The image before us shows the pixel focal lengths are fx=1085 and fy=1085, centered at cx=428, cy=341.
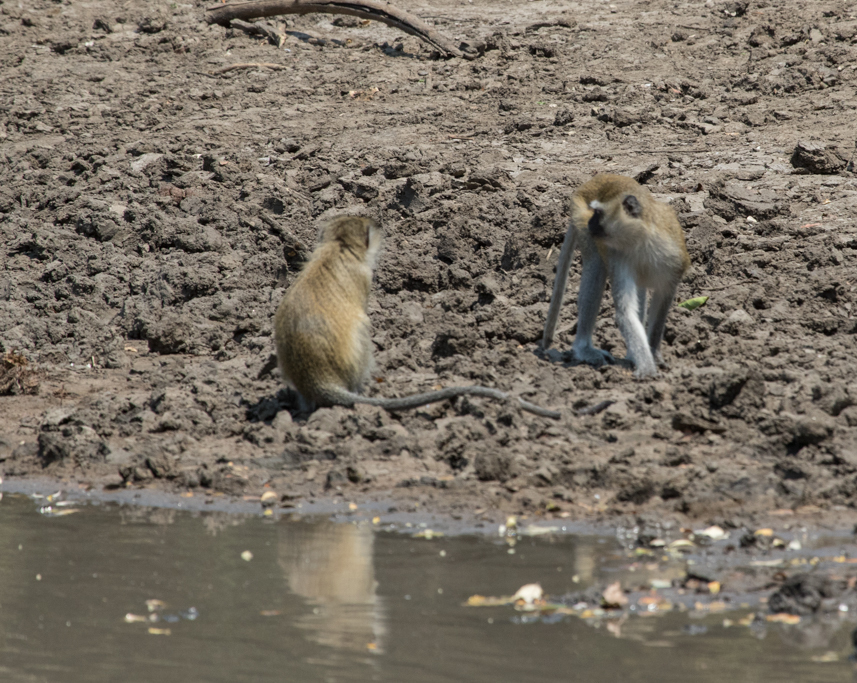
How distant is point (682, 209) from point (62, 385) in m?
5.93

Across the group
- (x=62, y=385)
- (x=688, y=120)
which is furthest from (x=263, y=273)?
(x=688, y=120)

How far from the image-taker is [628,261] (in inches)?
316

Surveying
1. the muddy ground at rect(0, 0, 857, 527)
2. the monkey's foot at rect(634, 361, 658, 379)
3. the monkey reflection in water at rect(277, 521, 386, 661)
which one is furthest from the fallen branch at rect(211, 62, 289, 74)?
the monkey reflection in water at rect(277, 521, 386, 661)

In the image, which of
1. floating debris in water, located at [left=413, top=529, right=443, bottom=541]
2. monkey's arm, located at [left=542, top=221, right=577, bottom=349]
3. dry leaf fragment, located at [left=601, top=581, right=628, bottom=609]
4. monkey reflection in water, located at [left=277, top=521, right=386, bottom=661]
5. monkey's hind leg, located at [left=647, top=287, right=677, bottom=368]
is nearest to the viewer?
monkey reflection in water, located at [left=277, top=521, right=386, bottom=661]

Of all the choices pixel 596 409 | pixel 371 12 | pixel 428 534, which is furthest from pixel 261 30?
pixel 428 534

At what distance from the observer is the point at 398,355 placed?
8781 millimetres

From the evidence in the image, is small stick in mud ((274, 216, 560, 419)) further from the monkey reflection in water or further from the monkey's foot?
the monkey reflection in water

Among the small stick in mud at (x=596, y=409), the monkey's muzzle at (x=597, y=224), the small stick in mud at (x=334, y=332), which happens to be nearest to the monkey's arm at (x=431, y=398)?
the small stick in mud at (x=334, y=332)

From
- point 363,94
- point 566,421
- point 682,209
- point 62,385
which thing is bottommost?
point 62,385

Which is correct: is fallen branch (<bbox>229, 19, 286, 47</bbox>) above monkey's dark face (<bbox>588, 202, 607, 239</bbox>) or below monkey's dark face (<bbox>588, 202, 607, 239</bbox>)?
above

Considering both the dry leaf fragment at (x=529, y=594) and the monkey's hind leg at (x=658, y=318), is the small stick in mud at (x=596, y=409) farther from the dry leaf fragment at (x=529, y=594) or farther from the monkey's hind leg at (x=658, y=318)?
the dry leaf fragment at (x=529, y=594)

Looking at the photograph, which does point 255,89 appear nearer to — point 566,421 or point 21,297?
point 21,297

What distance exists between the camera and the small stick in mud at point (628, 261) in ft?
26.0

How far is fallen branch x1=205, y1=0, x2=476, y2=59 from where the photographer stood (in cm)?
1512
